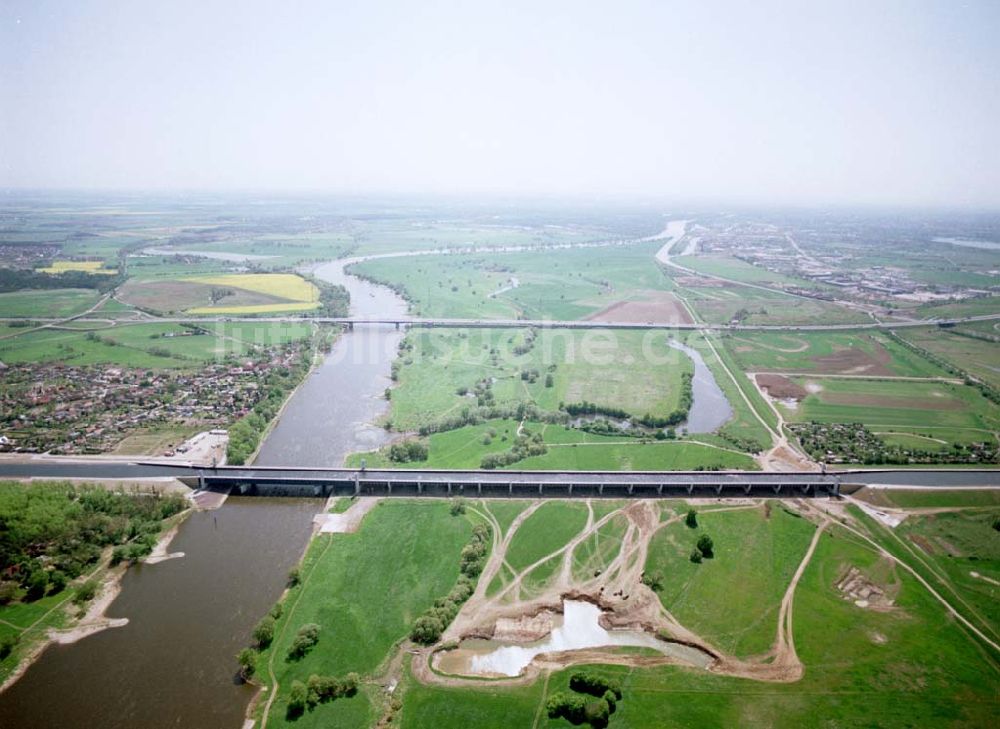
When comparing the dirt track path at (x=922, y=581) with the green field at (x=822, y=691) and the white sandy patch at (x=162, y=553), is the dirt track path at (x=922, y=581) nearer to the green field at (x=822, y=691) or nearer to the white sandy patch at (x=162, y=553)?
the green field at (x=822, y=691)

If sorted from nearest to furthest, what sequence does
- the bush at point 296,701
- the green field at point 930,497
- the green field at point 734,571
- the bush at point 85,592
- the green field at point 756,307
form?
the bush at point 296,701
the green field at point 734,571
the bush at point 85,592
the green field at point 930,497
the green field at point 756,307

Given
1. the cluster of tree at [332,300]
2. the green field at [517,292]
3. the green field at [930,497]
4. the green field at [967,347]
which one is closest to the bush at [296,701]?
the green field at [930,497]

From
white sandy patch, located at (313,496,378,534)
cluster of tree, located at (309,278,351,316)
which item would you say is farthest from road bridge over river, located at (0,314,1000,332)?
white sandy patch, located at (313,496,378,534)

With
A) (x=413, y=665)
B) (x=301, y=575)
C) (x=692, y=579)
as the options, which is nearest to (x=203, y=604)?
(x=301, y=575)

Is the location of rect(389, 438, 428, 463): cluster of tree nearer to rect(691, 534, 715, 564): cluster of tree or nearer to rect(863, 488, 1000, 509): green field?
rect(691, 534, 715, 564): cluster of tree

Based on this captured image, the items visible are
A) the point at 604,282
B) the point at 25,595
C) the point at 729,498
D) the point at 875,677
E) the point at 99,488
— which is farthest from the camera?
the point at 604,282

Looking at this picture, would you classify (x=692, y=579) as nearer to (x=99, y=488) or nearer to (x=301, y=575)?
(x=301, y=575)
